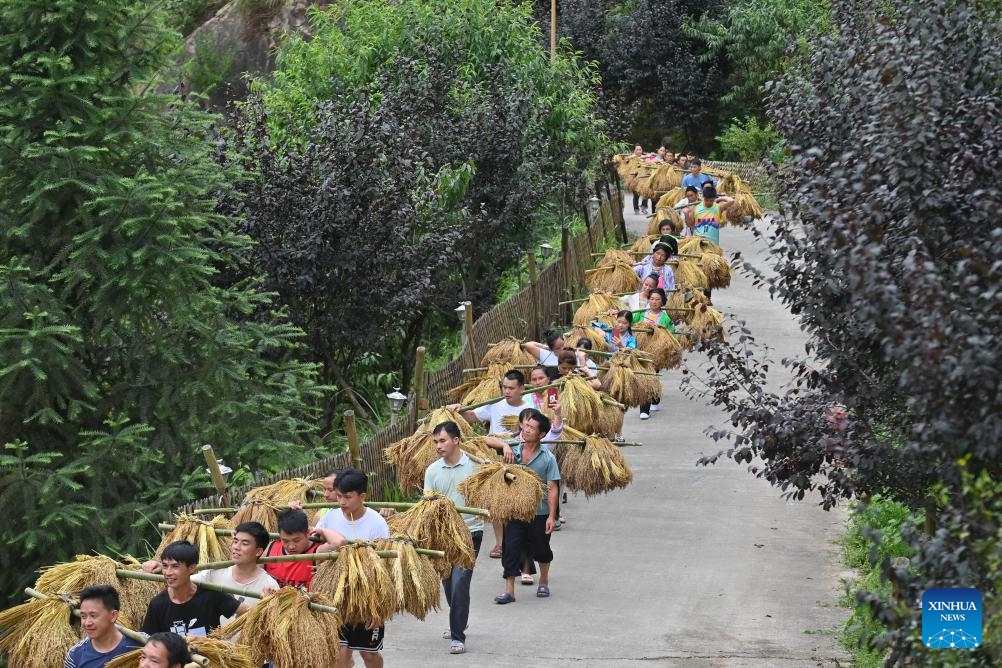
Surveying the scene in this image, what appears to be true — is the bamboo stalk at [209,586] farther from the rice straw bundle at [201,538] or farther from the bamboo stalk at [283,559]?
the rice straw bundle at [201,538]

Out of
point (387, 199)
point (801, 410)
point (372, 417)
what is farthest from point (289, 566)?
point (372, 417)

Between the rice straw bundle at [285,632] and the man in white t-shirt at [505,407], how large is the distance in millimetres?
5307

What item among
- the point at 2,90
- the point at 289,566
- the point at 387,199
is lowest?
the point at 289,566

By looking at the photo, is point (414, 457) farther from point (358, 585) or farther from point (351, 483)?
point (358, 585)

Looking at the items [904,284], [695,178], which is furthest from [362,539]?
[695,178]

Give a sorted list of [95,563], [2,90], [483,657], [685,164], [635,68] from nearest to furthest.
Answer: [95,563], [483,657], [2,90], [685,164], [635,68]

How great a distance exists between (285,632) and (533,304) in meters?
14.0

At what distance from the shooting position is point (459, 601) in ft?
35.5

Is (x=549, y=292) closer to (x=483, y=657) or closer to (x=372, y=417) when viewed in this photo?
(x=372, y=417)

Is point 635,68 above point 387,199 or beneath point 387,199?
above

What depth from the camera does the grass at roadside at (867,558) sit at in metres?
9.97

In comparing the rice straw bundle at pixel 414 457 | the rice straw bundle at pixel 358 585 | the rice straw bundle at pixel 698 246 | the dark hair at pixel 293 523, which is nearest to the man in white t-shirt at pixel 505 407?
the rice straw bundle at pixel 414 457

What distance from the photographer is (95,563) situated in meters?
8.55

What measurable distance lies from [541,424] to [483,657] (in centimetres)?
218
